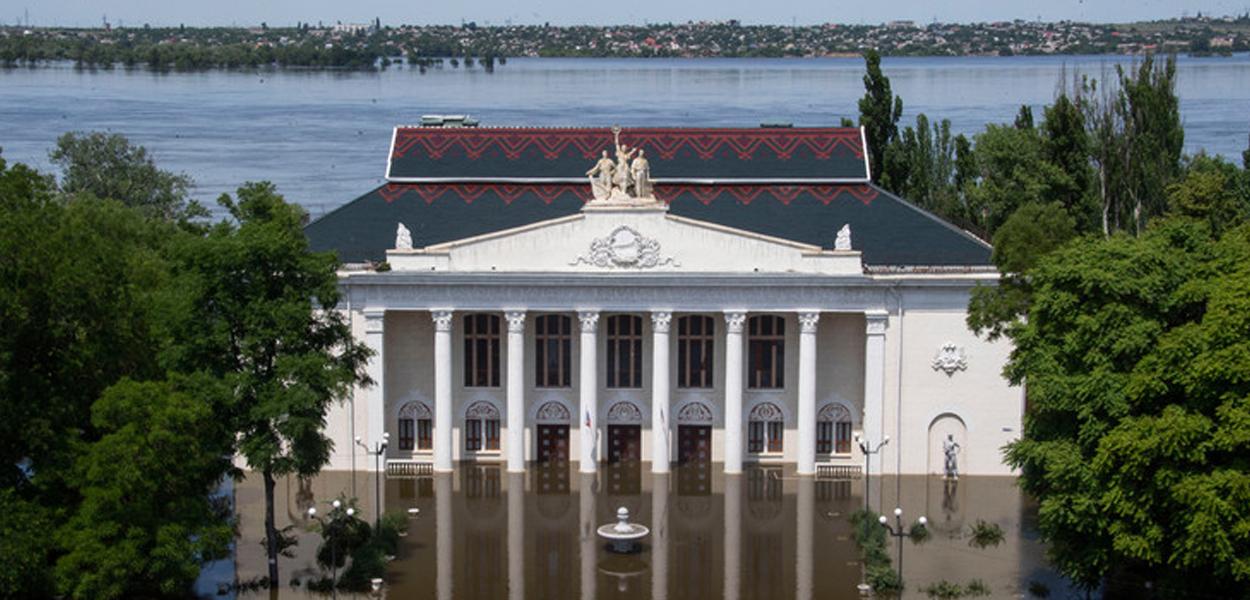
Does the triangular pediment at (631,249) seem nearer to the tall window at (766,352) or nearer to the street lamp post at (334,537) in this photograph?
the tall window at (766,352)

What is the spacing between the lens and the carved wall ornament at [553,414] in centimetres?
5734

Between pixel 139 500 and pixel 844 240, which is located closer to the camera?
pixel 139 500

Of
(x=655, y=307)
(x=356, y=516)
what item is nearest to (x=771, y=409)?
(x=655, y=307)

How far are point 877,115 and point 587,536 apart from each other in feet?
147

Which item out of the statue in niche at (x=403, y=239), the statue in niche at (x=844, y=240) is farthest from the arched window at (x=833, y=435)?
the statue in niche at (x=403, y=239)

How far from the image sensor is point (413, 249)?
55688 millimetres

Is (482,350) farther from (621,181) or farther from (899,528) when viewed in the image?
(899,528)

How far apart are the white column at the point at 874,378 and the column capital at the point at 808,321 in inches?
68.5

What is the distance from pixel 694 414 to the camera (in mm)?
57281

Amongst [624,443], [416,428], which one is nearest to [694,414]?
[624,443]

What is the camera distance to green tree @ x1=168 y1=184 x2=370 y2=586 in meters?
42.8

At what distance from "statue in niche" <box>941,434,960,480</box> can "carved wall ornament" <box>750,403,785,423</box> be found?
5642 millimetres

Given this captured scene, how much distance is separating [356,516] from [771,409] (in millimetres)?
15796

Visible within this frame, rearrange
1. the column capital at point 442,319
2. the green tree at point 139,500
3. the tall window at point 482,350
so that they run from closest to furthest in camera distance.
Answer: the green tree at point 139,500
the column capital at point 442,319
the tall window at point 482,350
